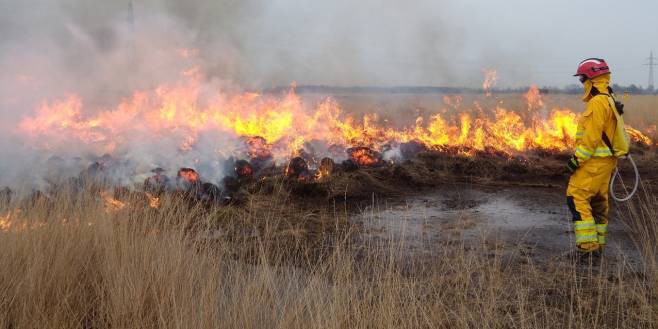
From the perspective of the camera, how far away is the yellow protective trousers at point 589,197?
4.95 m

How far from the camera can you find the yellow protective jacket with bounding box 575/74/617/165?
4.98 m

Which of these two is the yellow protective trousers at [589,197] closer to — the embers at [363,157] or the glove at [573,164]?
the glove at [573,164]

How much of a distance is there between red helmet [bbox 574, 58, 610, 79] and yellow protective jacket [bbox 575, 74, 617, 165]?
0.06m

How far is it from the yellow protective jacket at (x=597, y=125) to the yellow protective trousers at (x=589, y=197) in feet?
0.37

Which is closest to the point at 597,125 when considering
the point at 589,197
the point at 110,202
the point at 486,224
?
the point at 589,197

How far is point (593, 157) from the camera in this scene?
5.04 metres

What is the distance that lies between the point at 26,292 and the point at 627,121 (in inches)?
771

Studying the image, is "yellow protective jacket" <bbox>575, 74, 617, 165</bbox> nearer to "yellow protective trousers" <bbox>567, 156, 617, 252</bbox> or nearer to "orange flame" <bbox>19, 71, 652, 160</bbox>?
"yellow protective trousers" <bbox>567, 156, 617, 252</bbox>

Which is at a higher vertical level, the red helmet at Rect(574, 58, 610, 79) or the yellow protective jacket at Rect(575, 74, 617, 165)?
the red helmet at Rect(574, 58, 610, 79)

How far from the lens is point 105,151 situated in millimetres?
8633

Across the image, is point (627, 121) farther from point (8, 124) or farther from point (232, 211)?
point (8, 124)

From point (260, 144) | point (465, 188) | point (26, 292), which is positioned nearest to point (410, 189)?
point (465, 188)

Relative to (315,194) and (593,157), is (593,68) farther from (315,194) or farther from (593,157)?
(315,194)

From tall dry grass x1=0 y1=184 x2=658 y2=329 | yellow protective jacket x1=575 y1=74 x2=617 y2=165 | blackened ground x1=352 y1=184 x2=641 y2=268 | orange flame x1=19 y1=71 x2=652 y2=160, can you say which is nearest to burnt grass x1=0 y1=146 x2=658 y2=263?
blackened ground x1=352 y1=184 x2=641 y2=268
